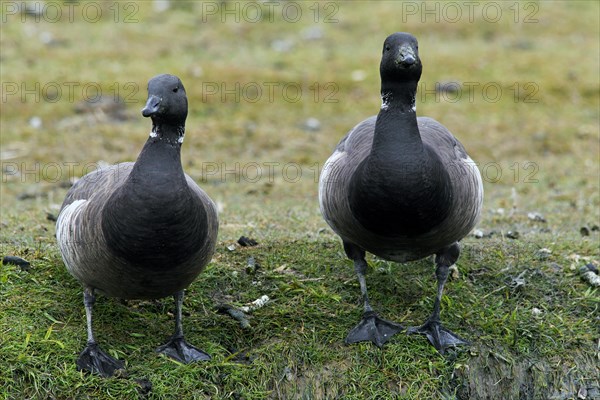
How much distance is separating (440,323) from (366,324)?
589 millimetres

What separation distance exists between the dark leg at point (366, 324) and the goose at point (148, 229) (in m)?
1.22

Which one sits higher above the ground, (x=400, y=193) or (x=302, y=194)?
(x=400, y=193)

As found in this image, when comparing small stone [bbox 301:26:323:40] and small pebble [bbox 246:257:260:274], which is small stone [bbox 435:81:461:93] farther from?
small pebble [bbox 246:257:260:274]

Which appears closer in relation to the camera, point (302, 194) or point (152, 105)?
point (152, 105)

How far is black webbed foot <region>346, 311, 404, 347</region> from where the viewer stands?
19.5ft

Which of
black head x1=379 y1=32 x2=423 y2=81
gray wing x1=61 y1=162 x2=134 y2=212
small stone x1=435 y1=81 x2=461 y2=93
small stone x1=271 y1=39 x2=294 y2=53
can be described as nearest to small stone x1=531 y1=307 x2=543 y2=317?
black head x1=379 y1=32 x2=423 y2=81

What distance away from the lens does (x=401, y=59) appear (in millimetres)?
5613

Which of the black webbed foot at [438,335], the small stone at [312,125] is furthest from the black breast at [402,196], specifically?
the small stone at [312,125]

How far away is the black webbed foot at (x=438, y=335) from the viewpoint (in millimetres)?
Result: 5957

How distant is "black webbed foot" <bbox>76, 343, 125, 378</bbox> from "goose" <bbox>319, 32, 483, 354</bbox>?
5.80ft

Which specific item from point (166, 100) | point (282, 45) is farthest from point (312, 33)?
point (166, 100)

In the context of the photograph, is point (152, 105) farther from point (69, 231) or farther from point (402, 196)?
point (402, 196)

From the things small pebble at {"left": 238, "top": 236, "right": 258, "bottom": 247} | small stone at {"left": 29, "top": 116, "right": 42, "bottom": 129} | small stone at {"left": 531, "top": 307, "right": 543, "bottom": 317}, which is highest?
small stone at {"left": 29, "top": 116, "right": 42, "bottom": 129}

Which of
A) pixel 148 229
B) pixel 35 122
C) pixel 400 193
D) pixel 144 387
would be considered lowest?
pixel 144 387
